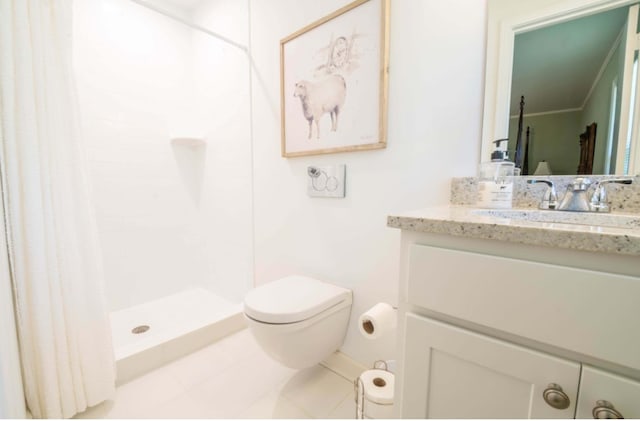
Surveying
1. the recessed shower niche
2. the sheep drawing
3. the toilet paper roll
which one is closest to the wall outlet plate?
the sheep drawing

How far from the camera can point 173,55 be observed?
197 cm

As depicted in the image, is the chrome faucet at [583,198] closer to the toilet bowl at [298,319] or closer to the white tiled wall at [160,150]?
the toilet bowl at [298,319]

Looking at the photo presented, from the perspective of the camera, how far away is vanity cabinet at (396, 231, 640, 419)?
41cm

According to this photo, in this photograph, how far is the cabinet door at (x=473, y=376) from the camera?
1.54 feet

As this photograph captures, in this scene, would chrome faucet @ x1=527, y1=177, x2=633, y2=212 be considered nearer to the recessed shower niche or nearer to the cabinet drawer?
the cabinet drawer

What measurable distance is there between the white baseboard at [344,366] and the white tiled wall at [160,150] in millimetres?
791

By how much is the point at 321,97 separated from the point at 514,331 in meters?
1.18

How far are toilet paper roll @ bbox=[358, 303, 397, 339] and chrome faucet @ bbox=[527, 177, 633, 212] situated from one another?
0.62 m

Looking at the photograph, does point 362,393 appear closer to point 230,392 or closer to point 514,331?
point 230,392

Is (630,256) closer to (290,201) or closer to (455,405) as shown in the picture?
(455,405)

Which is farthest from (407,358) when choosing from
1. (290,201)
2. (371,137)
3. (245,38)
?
(245,38)

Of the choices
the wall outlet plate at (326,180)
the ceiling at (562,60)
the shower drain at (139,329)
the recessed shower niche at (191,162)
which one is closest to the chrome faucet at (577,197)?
the ceiling at (562,60)

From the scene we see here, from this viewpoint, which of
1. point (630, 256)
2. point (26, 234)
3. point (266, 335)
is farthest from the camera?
point (266, 335)

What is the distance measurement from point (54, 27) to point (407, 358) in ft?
5.07
